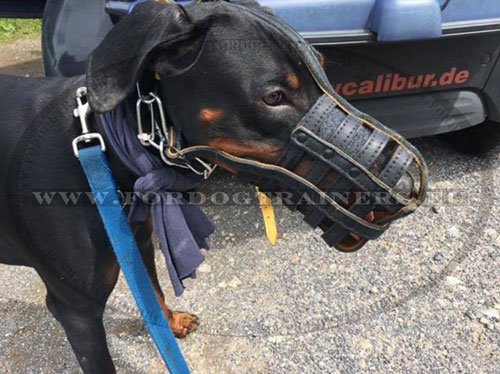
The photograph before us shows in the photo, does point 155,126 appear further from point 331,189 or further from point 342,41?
point 342,41

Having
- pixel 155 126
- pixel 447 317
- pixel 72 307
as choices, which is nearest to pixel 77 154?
pixel 155 126

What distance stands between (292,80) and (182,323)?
1.58 m

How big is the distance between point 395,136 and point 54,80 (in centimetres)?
132

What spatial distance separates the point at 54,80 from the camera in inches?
73.4

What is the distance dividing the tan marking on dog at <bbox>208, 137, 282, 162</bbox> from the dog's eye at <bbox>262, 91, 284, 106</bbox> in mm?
130

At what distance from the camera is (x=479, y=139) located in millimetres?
3654

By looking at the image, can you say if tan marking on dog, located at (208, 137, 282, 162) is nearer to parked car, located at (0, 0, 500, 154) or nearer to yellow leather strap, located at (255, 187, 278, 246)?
yellow leather strap, located at (255, 187, 278, 246)

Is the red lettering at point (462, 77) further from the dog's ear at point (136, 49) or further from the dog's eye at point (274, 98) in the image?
the dog's ear at point (136, 49)

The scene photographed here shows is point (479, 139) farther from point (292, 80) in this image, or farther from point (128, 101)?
point (128, 101)

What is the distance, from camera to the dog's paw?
98.0 inches

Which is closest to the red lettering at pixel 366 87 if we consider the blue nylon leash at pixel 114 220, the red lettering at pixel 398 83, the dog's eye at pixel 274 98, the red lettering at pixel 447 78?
the red lettering at pixel 398 83

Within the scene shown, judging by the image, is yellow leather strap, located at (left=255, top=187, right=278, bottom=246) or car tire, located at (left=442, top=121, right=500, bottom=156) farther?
car tire, located at (left=442, top=121, right=500, bottom=156)

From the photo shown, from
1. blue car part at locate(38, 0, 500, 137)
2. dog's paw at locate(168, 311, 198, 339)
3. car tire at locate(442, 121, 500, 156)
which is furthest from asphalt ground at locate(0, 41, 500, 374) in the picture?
blue car part at locate(38, 0, 500, 137)

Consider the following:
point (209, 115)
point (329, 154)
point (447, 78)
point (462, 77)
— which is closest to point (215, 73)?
point (209, 115)
